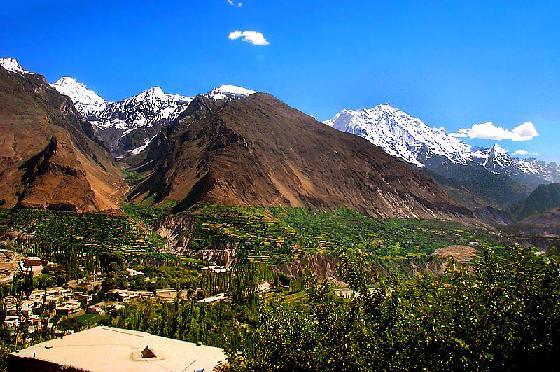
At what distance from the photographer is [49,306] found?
8000 centimetres

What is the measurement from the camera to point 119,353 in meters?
37.8

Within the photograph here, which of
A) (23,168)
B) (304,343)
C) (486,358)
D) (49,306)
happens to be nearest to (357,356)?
(304,343)

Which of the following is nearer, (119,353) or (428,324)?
(428,324)

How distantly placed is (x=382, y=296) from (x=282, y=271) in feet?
340

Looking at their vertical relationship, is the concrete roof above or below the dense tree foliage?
below

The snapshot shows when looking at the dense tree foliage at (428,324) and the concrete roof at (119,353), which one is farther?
the concrete roof at (119,353)

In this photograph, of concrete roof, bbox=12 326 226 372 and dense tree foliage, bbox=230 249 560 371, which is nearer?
dense tree foliage, bbox=230 249 560 371

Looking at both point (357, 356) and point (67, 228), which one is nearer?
point (357, 356)

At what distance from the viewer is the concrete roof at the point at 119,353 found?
34969 mm

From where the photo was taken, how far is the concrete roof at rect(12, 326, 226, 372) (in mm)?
34969

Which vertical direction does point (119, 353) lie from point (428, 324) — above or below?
below

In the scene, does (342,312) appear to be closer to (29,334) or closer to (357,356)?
(357,356)

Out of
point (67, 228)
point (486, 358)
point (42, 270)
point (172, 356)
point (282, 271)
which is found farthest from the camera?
point (67, 228)

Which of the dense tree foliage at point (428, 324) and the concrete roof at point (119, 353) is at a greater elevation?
the dense tree foliage at point (428, 324)
